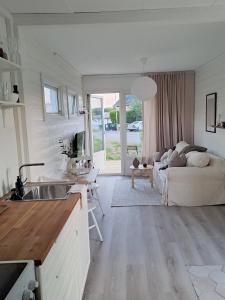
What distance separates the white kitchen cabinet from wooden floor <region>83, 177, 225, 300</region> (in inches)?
14.0

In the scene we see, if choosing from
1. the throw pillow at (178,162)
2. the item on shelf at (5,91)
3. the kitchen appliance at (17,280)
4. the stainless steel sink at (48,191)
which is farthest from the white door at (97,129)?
the kitchen appliance at (17,280)

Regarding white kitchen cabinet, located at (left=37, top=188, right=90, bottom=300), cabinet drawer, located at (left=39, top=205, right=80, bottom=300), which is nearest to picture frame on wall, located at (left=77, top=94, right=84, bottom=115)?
white kitchen cabinet, located at (left=37, top=188, right=90, bottom=300)

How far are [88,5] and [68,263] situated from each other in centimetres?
210

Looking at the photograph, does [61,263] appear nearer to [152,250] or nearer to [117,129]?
[152,250]

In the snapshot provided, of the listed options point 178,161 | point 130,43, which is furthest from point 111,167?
point 130,43

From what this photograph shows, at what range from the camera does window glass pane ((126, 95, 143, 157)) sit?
6.58 meters

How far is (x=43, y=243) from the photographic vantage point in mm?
1369

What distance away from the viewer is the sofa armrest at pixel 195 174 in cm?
424

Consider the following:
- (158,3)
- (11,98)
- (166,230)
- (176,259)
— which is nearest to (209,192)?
(166,230)

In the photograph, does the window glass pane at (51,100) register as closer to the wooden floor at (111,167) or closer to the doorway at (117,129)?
the doorway at (117,129)

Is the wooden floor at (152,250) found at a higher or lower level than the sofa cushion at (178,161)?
lower

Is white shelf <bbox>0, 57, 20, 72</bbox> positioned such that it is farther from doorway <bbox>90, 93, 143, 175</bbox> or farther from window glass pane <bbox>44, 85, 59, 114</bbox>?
doorway <bbox>90, 93, 143, 175</bbox>

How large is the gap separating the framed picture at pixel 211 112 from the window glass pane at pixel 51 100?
289 cm

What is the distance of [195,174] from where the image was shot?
167 inches
